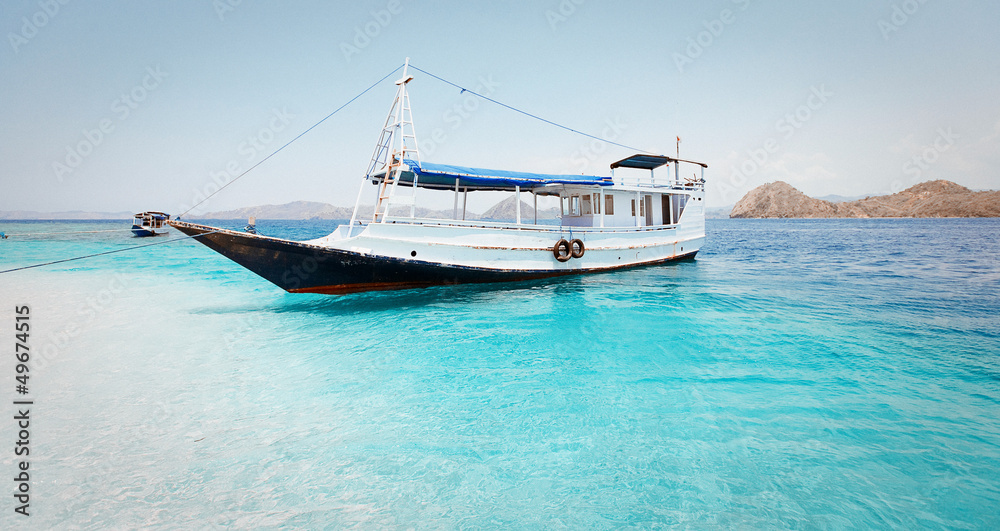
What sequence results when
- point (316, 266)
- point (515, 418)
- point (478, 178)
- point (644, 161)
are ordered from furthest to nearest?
point (644, 161) → point (478, 178) → point (316, 266) → point (515, 418)

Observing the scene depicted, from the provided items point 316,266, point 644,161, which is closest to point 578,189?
point 644,161

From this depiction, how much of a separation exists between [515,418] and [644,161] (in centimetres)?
1548

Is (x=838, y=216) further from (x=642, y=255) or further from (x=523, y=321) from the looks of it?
(x=523, y=321)

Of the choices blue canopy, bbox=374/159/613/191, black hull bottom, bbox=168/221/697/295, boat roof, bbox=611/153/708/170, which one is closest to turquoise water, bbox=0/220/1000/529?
black hull bottom, bbox=168/221/697/295

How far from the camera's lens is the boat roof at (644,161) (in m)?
17.4

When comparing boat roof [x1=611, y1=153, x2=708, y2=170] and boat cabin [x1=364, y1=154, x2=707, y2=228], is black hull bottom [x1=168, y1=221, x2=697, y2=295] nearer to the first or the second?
boat cabin [x1=364, y1=154, x2=707, y2=228]

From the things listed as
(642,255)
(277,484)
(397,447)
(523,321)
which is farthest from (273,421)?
(642,255)

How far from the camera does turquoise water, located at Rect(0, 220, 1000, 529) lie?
12.3 feet

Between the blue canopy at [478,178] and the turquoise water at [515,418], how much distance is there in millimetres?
4243

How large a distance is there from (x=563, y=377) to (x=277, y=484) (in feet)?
14.0

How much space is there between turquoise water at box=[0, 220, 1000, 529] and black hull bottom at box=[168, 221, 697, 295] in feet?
3.42

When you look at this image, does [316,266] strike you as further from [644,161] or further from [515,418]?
[644,161]

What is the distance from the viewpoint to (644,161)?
1805cm

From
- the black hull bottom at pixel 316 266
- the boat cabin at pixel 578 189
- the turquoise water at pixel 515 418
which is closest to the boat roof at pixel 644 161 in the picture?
the boat cabin at pixel 578 189
